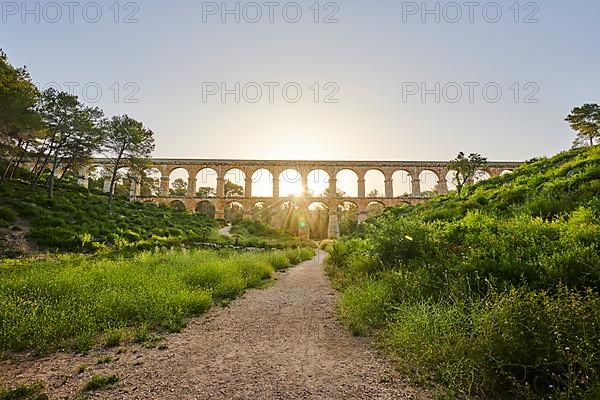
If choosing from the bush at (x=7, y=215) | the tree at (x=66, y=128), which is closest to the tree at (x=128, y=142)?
the tree at (x=66, y=128)

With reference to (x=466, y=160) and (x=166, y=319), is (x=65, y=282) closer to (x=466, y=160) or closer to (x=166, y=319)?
(x=166, y=319)

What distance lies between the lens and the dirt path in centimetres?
239

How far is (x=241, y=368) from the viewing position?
2855mm

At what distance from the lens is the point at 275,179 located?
1670 inches

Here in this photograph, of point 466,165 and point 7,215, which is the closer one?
point 7,215

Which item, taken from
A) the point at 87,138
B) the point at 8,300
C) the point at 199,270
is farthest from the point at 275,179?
Answer: the point at 8,300

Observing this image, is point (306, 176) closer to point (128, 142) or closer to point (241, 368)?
point (128, 142)

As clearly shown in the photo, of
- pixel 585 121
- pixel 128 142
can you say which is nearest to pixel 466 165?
pixel 585 121

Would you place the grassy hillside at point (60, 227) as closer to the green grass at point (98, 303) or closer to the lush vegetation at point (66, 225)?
the lush vegetation at point (66, 225)

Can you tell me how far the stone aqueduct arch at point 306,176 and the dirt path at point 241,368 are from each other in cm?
3613

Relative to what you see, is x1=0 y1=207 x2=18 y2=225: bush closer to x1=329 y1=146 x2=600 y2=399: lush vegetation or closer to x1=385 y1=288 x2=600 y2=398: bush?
x1=329 y1=146 x2=600 y2=399: lush vegetation

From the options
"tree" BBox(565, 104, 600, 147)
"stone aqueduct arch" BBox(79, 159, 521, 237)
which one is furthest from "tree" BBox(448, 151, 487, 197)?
"stone aqueduct arch" BBox(79, 159, 521, 237)

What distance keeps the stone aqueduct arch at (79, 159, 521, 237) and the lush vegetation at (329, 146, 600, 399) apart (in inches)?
1342

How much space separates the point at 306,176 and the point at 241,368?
40005 millimetres
